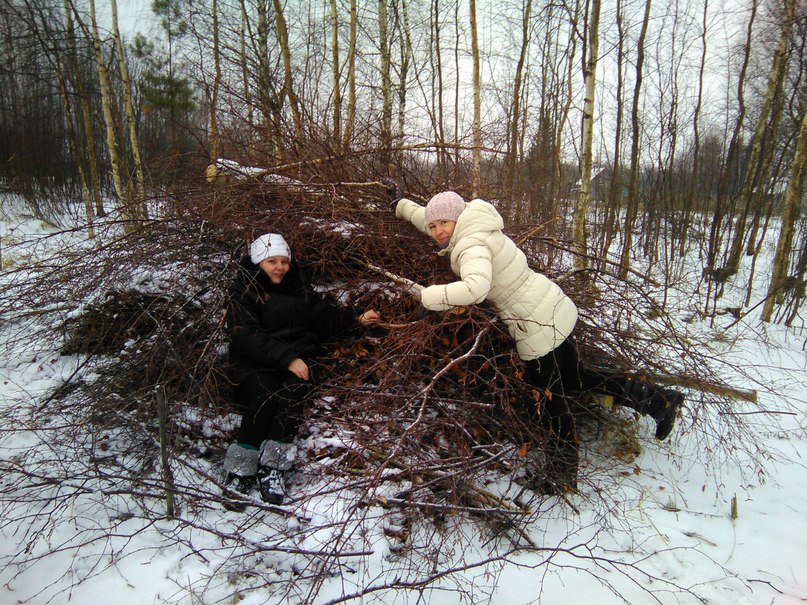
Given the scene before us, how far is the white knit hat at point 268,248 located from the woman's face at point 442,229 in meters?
0.95

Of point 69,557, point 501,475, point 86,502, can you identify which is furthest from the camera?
point 501,475

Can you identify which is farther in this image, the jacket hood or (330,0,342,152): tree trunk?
(330,0,342,152): tree trunk

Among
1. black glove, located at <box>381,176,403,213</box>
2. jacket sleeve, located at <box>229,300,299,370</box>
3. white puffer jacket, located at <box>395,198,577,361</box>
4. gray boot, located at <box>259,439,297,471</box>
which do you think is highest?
black glove, located at <box>381,176,403,213</box>

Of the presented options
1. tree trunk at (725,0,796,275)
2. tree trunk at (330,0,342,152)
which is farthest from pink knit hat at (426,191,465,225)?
tree trunk at (725,0,796,275)

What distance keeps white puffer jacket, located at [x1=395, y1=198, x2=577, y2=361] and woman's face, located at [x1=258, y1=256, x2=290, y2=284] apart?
3.31ft

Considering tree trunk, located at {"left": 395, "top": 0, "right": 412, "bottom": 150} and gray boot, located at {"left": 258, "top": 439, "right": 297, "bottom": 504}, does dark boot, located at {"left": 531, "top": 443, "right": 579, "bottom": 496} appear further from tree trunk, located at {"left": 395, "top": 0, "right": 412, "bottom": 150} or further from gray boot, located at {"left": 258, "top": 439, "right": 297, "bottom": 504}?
tree trunk, located at {"left": 395, "top": 0, "right": 412, "bottom": 150}

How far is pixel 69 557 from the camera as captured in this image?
76.4 inches

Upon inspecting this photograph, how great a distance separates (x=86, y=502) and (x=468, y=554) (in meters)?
1.96

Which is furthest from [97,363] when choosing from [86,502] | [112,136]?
[112,136]

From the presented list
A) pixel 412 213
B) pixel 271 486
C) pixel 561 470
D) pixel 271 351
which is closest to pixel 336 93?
pixel 412 213

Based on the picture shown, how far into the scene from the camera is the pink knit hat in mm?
2469

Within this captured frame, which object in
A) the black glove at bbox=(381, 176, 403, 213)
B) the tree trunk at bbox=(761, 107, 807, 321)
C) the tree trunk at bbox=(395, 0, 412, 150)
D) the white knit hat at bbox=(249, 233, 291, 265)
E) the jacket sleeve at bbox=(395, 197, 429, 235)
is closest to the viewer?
the white knit hat at bbox=(249, 233, 291, 265)

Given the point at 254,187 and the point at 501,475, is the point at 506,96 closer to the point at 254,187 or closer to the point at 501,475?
the point at 254,187

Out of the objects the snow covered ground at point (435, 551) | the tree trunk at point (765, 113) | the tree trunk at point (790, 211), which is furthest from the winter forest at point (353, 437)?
the tree trunk at point (765, 113)
